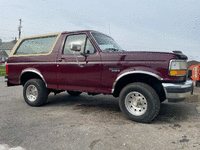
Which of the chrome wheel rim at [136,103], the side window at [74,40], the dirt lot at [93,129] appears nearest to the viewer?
the dirt lot at [93,129]

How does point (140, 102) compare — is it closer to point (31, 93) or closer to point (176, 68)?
point (176, 68)

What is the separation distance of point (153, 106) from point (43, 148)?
6.95 ft

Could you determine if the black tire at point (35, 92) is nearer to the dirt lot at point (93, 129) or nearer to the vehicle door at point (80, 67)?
the dirt lot at point (93, 129)

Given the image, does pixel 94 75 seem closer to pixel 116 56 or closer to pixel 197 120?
pixel 116 56

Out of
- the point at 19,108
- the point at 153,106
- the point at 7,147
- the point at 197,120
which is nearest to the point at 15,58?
the point at 19,108

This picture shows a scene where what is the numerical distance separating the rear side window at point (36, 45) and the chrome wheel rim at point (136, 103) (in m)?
2.66

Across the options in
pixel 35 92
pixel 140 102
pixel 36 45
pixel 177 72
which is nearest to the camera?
pixel 177 72

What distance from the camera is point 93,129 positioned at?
3.13 metres

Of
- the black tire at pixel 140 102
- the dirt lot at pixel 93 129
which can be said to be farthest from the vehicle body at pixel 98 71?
the dirt lot at pixel 93 129

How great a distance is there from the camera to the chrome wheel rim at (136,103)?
3.46 metres

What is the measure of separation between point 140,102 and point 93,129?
1.13 metres

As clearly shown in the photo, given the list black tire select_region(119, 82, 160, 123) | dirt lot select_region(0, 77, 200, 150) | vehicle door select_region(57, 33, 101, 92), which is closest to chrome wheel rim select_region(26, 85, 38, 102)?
dirt lot select_region(0, 77, 200, 150)

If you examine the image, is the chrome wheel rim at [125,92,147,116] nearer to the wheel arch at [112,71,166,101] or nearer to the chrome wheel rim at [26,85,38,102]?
the wheel arch at [112,71,166,101]

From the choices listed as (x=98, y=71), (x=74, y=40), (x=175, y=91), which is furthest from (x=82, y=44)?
(x=175, y=91)
